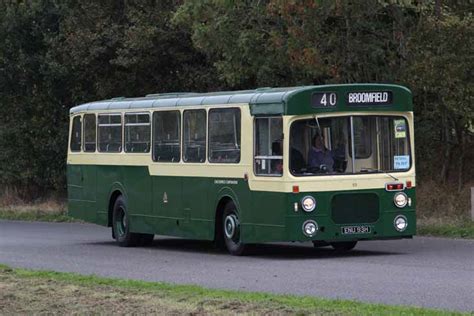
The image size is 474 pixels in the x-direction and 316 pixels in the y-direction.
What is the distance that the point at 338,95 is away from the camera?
19734mm

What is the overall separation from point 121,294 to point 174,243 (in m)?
11.4

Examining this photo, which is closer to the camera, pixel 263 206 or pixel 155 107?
pixel 263 206

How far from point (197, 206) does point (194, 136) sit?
1262mm

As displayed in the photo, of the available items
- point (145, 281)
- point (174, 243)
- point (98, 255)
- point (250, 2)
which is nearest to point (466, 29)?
point (250, 2)

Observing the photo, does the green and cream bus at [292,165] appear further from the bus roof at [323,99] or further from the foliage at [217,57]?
the foliage at [217,57]

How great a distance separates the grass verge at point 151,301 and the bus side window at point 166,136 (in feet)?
23.1

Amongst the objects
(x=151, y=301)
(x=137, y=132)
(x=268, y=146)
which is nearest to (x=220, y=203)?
(x=268, y=146)

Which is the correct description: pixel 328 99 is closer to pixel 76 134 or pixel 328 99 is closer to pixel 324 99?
pixel 324 99

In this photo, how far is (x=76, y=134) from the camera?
27188mm

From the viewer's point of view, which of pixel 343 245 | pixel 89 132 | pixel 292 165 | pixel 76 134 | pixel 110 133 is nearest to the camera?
pixel 292 165

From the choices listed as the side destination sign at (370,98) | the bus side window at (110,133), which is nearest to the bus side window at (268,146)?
the side destination sign at (370,98)

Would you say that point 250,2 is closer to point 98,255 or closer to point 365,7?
point 365,7

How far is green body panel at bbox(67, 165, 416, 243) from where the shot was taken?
1953cm

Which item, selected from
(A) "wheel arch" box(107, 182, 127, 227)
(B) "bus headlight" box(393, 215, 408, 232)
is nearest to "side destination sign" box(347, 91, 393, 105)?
(B) "bus headlight" box(393, 215, 408, 232)
